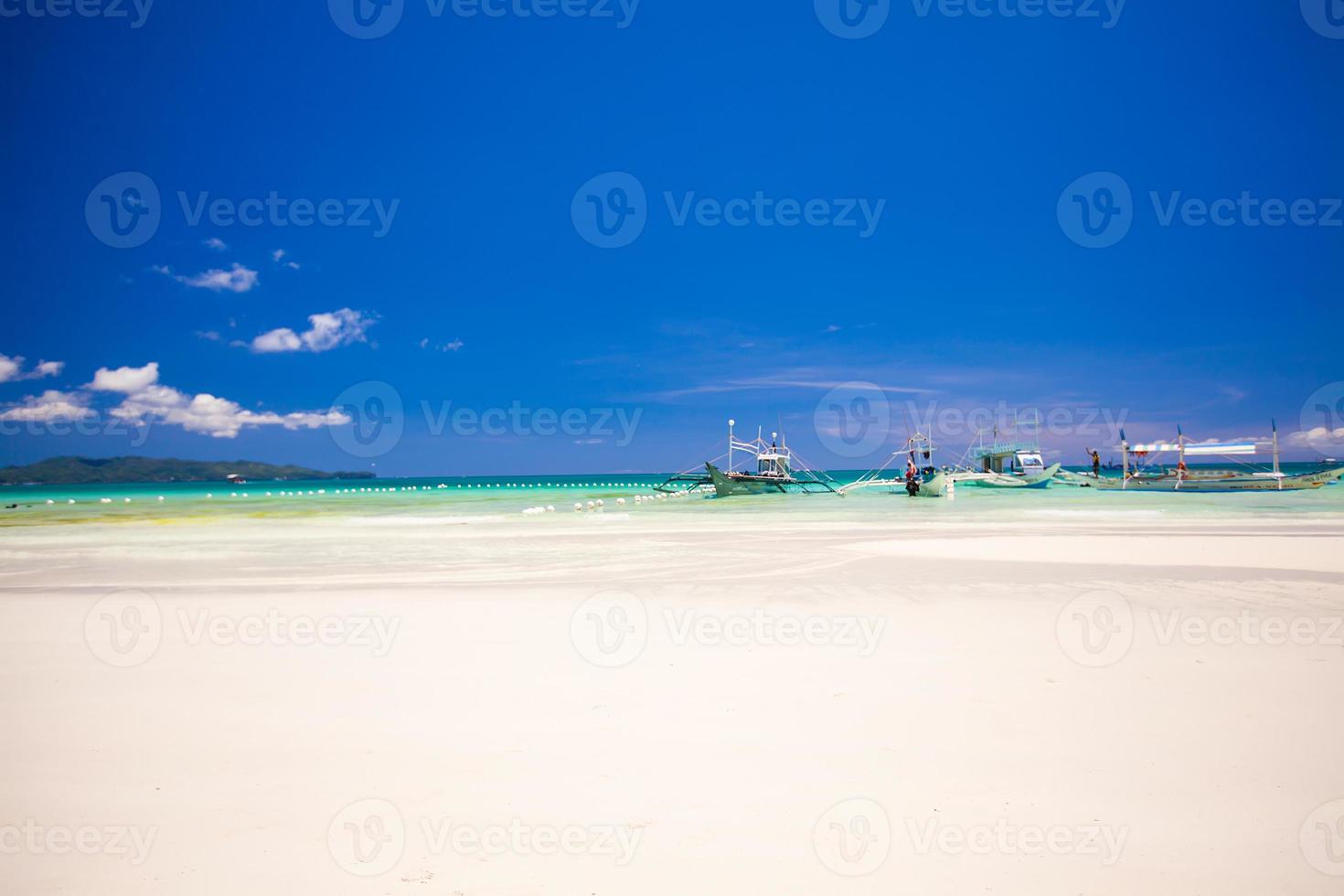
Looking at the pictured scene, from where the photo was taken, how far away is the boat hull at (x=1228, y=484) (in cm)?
4606

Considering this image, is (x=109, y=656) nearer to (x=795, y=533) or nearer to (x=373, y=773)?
(x=373, y=773)

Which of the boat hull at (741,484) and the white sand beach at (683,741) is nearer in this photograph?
the white sand beach at (683,741)

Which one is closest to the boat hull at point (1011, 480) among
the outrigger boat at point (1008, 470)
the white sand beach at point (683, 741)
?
the outrigger boat at point (1008, 470)

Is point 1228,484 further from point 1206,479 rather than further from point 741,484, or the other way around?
point 741,484

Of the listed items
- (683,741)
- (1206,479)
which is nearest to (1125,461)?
(1206,479)

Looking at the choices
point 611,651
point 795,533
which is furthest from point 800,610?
point 795,533

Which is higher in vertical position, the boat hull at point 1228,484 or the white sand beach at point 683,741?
the boat hull at point 1228,484

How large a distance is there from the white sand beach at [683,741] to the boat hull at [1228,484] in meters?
44.4

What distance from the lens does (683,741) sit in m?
4.86

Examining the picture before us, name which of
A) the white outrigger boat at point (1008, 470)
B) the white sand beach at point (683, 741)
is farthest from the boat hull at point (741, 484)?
the white sand beach at point (683, 741)

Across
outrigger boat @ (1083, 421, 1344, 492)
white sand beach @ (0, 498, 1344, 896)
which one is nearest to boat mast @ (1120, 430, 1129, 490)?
outrigger boat @ (1083, 421, 1344, 492)

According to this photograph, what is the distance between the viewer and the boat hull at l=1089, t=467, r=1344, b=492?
4606 cm

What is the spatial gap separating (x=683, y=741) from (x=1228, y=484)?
54.7m

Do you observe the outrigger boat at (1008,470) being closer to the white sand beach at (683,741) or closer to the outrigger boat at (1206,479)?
the outrigger boat at (1206,479)
